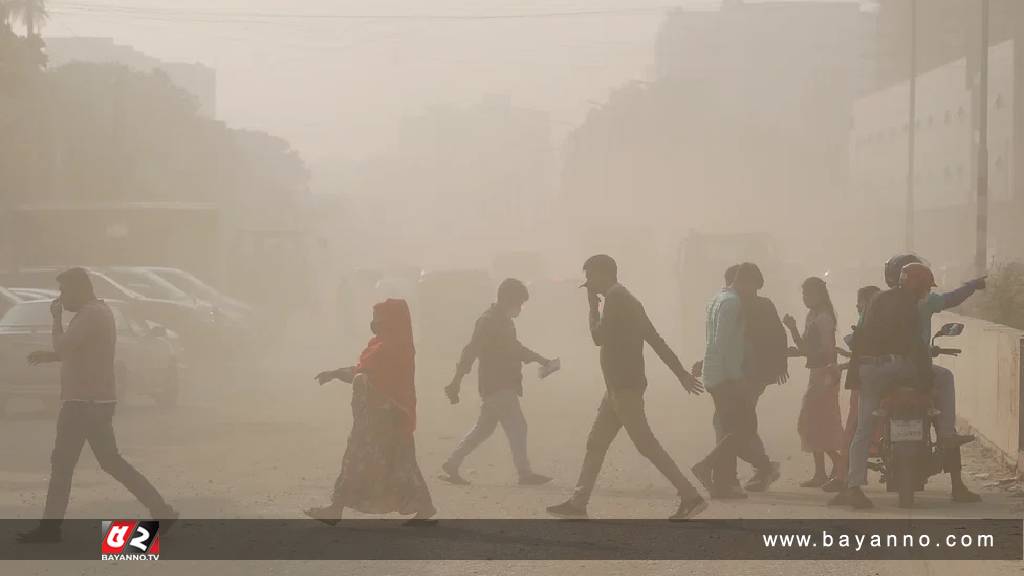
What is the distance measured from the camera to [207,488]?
14.3m

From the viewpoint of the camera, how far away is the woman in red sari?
1153 centimetres

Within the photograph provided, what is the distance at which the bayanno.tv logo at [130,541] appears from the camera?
1088 cm

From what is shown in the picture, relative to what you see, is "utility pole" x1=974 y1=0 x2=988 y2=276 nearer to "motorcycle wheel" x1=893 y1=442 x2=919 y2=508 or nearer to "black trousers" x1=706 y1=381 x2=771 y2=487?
"black trousers" x1=706 y1=381 x2=771 y2=487

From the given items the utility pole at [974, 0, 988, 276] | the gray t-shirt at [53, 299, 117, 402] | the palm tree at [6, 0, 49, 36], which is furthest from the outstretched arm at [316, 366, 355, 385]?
the palm tree at [6, 0, 49, 36]

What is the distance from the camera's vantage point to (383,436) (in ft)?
38.0

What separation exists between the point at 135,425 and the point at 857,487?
36.9 ft

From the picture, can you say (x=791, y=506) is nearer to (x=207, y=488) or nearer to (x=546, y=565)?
(x=546, y=565)

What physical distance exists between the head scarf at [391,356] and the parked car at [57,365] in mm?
9510

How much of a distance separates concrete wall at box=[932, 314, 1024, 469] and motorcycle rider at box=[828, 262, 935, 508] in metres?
2.04

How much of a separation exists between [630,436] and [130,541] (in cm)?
338

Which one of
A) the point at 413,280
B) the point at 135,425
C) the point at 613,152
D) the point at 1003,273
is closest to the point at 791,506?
the point at 135,425

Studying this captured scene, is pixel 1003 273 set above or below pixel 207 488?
above

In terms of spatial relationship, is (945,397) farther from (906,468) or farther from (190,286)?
(190,286)

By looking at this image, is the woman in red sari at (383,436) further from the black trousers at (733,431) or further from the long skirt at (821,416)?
the long skirt at (821,416)
